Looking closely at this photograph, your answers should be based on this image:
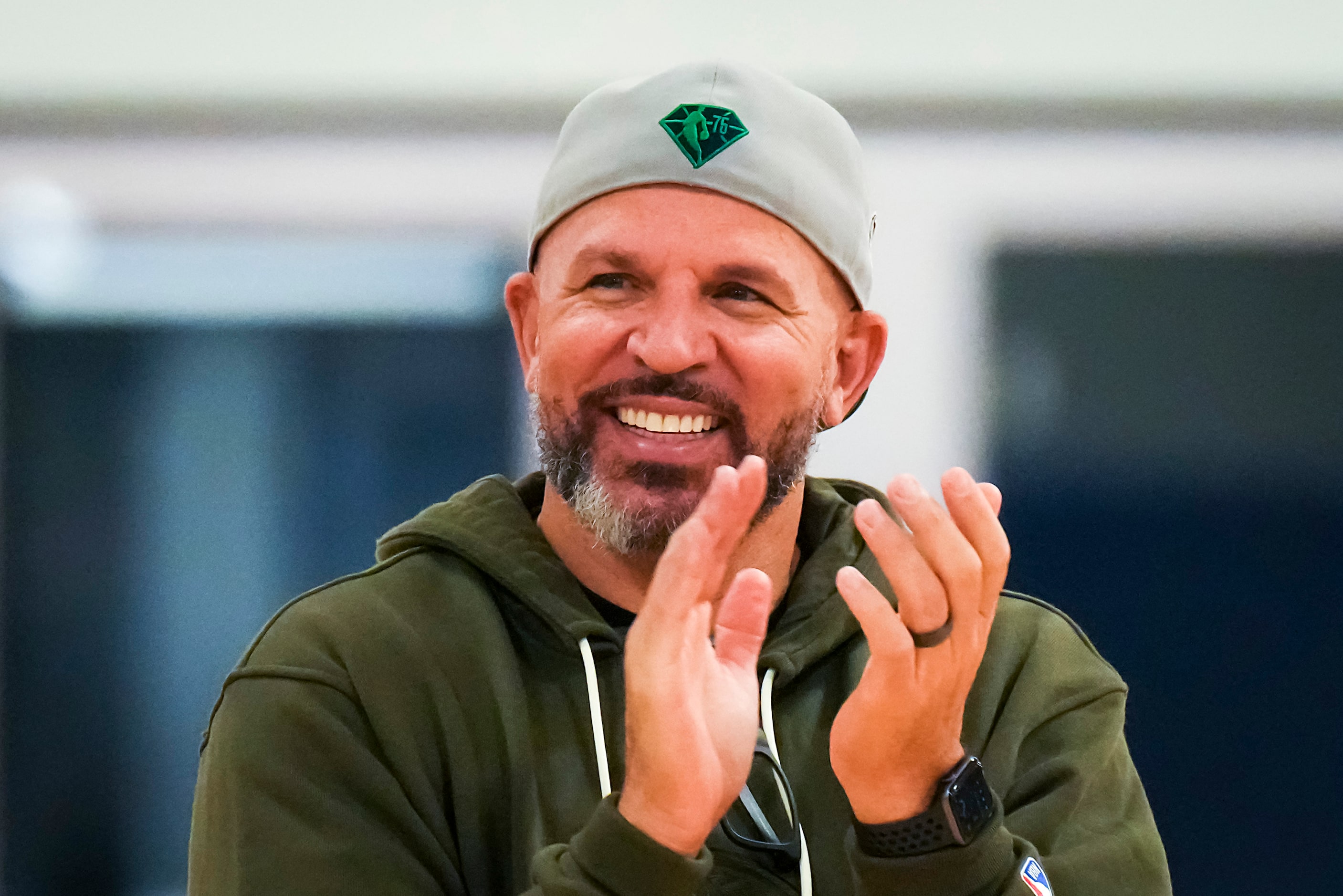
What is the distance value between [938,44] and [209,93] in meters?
1.18

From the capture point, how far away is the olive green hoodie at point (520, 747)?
89 centimetres

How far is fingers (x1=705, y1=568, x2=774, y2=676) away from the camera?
0.89 m

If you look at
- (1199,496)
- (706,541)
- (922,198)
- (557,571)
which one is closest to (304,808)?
(557,571)

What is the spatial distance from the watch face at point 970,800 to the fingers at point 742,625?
182mm

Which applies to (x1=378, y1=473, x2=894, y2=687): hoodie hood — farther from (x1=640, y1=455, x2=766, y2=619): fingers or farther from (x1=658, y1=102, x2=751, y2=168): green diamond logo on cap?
(x1=658, y1=102, x2=751, y2=168): green diamond logo on cap

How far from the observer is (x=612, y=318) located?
106 cm

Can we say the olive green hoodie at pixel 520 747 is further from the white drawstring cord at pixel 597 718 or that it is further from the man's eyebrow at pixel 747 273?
the man's eyebrow at pixel 747 273

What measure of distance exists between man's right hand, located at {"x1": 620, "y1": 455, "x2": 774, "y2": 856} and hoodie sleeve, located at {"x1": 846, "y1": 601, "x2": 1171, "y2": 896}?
162 millimetres

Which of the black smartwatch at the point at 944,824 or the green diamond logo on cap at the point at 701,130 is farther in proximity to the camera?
the green diamond logo on cap at the point at 701,130

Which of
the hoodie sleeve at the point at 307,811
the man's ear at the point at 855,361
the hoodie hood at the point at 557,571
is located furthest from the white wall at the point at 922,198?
the hoodie sleeve at the point at 307,811

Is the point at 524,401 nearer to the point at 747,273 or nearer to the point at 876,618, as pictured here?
the point at 747,273

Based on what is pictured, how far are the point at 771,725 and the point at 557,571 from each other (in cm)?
25

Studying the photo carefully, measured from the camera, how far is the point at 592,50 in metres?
1.78

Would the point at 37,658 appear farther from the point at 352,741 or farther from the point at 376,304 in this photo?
the point at 352,741
